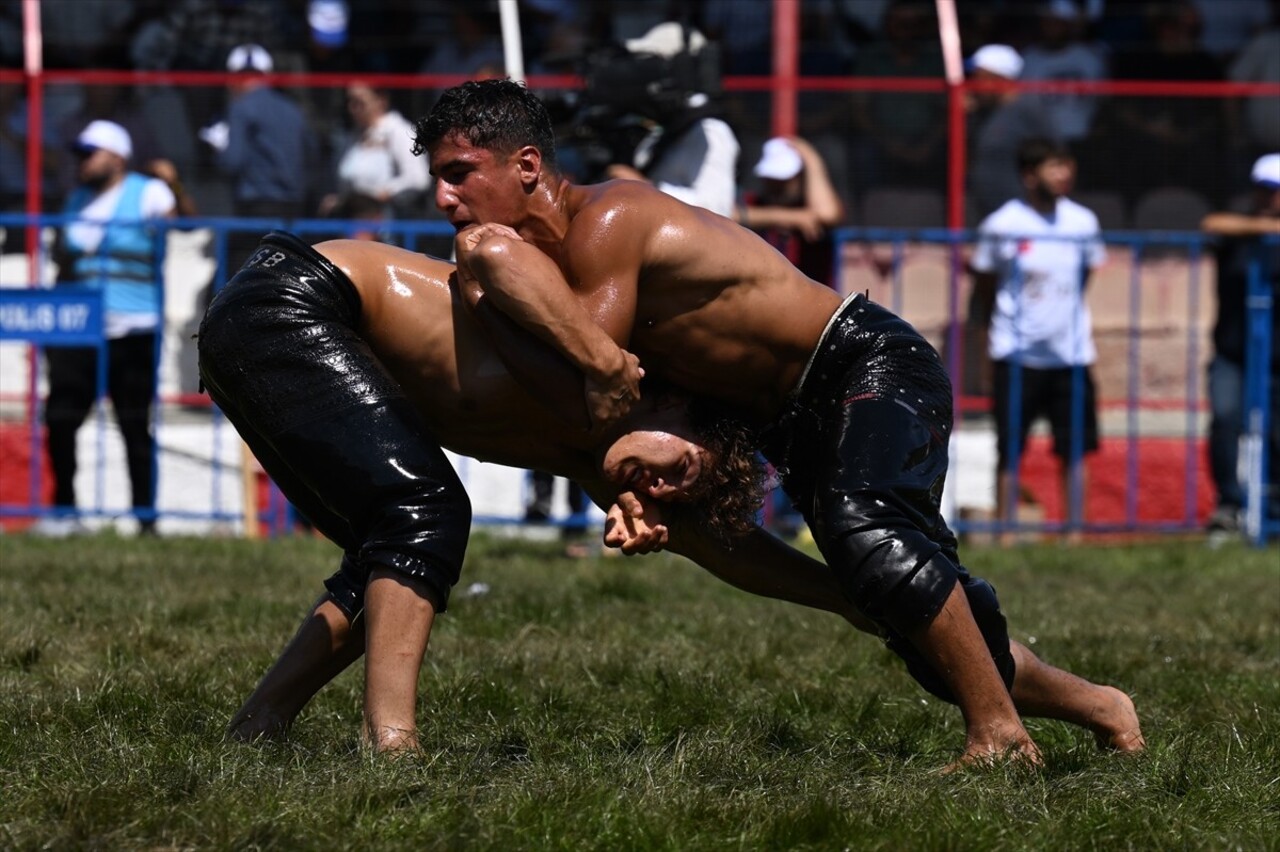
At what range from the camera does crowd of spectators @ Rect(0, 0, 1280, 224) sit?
1080cm

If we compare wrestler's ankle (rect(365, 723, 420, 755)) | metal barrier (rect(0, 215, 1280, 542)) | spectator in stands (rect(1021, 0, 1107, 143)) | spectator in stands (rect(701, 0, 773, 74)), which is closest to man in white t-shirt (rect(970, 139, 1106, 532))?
metal barrier (rect(0, 215, 1280, 542))

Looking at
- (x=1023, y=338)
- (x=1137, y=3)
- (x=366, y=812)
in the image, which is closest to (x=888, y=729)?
(x=366, y=812)

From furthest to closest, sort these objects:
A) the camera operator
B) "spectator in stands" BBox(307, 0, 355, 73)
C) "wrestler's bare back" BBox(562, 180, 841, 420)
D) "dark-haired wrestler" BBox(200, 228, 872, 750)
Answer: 1. "spectator in stands" BBox(307, 0, 355, 73)
2. the camera operator
3. "wrestler's bare back" BBox(562, 180, 841, 420)
4. "dark-haired wrestler" BBox(200, 228, 872, 750)

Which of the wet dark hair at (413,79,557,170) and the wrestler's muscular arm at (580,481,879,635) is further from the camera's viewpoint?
the wrestler's muscular arm at (580,481,879,635)

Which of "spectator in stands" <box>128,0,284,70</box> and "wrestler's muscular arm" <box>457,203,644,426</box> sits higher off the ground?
"spectator in stands" <box>128,0,284,70</box>

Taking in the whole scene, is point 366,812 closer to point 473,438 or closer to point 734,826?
point 734,826

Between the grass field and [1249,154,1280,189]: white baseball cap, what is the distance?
2717 millimetres

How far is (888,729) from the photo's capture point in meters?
4.92

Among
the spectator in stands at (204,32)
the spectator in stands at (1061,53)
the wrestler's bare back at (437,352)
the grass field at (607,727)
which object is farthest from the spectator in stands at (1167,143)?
the wrestler's bare back at (437,352)

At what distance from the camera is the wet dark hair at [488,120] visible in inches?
173

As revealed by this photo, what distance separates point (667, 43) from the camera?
361 inches

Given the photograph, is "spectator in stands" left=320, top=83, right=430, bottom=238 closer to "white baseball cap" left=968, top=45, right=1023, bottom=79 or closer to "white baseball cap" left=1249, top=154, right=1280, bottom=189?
"white baseball cap" left=968, top=45, right=1023, bottom=79

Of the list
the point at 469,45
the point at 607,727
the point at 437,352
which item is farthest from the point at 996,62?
the point at 437,352

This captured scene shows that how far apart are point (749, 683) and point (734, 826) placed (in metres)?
1.91
